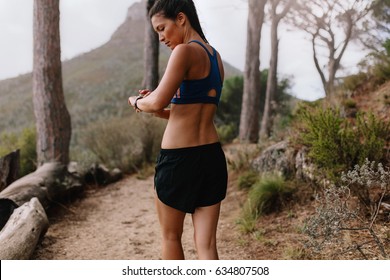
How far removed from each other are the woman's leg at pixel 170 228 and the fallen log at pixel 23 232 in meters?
1.77

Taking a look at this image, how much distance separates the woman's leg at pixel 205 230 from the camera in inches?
78.7

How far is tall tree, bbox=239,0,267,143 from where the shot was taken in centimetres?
1108

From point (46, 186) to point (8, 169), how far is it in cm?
60

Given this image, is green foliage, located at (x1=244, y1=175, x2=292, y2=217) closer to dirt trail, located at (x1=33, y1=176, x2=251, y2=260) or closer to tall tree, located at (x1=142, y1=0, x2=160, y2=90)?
dirt trail, located at (x1=33, y1=176, x2=251, y2=260)

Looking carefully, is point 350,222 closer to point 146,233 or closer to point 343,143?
point 343,143

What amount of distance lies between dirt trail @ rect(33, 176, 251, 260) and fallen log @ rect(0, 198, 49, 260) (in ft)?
0.76

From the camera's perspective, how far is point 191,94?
189cm

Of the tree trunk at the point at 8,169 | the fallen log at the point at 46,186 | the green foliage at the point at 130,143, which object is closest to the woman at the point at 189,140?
the fallen log at the point at 46,186

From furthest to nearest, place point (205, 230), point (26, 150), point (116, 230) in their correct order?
1. point (26, 150)
2. point (116, 230)
3. point (205, 230)

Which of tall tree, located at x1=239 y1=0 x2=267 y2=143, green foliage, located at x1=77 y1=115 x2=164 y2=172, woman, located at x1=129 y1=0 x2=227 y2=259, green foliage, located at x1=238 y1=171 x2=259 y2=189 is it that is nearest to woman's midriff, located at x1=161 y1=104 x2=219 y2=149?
woman, located at x1=129 y1=0 x2=227 y2=259

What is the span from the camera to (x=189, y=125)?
1936 mm

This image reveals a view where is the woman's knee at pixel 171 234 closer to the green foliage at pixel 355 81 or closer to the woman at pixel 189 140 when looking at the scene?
the woman at pixel 189 140

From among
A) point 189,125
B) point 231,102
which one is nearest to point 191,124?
point 189,125

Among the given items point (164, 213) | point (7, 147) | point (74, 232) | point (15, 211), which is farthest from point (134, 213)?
point (7, 147)
